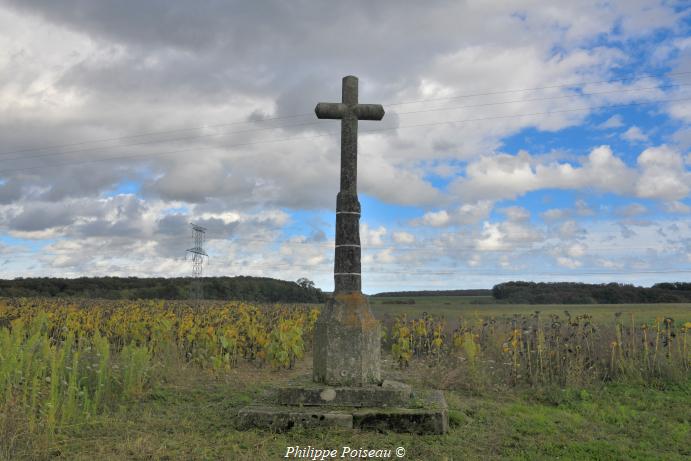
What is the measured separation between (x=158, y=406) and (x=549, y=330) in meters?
8.66

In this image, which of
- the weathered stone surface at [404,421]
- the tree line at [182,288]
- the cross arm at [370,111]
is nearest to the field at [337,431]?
the weathered stone surface at [404,421]

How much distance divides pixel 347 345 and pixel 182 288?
111 feet

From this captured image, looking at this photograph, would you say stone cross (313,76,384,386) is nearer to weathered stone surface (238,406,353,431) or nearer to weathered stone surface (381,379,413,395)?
weathered stone surface (381,379,413,395)

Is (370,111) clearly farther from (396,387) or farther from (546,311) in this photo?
(546,311)

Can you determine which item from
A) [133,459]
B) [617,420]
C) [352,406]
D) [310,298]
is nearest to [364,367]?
[352,406]

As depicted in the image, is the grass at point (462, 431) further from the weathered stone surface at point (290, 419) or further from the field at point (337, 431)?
the weathered stone surface at point (290, 419)

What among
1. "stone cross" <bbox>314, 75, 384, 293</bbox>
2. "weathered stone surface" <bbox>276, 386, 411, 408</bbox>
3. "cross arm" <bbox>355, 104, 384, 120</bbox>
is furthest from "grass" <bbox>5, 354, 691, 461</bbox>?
"cross arm" <bbox>355, 104, 384, 120</bbox>

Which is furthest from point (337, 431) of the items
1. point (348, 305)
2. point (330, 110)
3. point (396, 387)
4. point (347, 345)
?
point (330, 110)

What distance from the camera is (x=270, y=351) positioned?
1176 cm

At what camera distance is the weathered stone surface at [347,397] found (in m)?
7.35

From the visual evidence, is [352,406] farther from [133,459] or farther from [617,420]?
[617,420]

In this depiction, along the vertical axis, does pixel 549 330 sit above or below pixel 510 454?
above

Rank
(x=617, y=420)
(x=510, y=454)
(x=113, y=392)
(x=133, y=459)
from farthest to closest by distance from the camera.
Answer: (x=113, y=392)
(x=617, y=420)
(x=510, y=454)
(x=133, y=459)

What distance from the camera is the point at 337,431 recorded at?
22.4 ft
